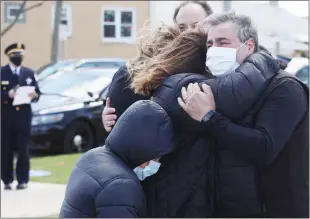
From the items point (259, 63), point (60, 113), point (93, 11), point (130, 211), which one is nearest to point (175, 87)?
point (259, 63)

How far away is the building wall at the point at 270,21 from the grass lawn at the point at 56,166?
16.8 meters

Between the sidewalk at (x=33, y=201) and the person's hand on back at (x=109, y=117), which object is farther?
the sidewalk at (x=33, y=201)

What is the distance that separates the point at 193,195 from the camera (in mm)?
2635

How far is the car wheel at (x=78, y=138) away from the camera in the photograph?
11.9 m

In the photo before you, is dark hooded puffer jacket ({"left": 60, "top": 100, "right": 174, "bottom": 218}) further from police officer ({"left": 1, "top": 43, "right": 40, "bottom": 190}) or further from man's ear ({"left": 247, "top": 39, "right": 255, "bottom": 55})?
police officer ({"left": 1, "top": 43, "right": 40, "bottom": 190})

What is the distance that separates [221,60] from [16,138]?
628 cm

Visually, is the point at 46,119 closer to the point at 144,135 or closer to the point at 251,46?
the point at 251,46

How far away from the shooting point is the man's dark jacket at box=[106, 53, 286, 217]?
2625 millimetres

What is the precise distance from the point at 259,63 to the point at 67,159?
8.20m

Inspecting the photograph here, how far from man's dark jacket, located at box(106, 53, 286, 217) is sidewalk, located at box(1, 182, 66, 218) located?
4.48m

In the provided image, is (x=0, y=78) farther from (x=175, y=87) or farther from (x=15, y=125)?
(x=175, y=87)

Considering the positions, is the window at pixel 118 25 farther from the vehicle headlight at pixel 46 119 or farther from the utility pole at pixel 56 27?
the vehicle headlight at pixel 46 119

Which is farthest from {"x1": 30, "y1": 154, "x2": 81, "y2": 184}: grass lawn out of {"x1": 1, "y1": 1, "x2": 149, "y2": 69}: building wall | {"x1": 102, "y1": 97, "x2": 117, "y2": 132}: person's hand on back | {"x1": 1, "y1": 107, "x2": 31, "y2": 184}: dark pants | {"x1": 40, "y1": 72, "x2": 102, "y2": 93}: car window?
{"x1": 1, "y1": 1, "x2": 149, "y2": 69}: building wall

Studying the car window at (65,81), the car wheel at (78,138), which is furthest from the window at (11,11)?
the car wheel at (78,138)
